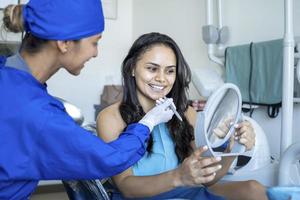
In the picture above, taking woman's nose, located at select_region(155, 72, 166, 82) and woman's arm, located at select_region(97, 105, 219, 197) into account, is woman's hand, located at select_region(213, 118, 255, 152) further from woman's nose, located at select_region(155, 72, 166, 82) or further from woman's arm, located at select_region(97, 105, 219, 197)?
woman's nose, located at select_region(155, 72, 166, 82)

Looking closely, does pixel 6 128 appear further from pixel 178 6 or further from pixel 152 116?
pixel 178 6

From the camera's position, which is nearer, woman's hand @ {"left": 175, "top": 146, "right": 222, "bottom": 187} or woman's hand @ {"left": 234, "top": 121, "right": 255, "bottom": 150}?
woman's hand @ {"left": 175, "top": 146, "right": 222, "bottom": 187}

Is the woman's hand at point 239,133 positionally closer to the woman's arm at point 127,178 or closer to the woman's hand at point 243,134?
the woman's hand at point 243,134

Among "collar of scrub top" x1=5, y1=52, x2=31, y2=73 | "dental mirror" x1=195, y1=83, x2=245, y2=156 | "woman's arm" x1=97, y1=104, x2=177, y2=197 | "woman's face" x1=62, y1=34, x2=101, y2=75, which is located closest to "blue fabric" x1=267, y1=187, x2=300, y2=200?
"dental mirror" x1=195, y1=83, x2=245, y2=156

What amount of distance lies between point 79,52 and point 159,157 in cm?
56

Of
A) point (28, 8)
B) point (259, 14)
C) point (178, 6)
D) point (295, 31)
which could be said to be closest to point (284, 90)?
point (295, 31)

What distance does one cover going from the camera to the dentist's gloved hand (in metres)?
1.20

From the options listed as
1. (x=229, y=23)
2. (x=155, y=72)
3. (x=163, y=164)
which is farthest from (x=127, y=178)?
(x=229, y=23)

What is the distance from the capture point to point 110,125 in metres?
1.38

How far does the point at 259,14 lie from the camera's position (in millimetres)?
2207

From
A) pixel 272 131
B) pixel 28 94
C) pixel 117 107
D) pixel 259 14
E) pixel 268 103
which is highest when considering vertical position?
pixel 259 14

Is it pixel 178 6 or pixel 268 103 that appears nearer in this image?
pixel 268 103

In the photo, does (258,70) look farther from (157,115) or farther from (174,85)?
(157,115)

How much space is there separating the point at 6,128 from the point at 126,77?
672 millimetres
